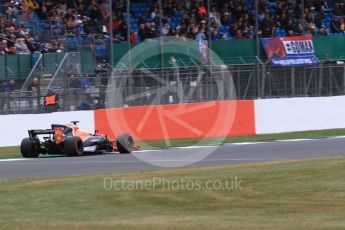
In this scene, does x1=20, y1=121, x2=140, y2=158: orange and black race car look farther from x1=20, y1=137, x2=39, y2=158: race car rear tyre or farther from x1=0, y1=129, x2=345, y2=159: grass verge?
x1=0, y1=129, x2=345, y2=159: grass verge

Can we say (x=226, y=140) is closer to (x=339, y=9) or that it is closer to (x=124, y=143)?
(x=124, y=143)

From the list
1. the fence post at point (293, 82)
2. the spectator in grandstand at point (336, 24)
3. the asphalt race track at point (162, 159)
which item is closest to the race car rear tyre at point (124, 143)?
the asphalt race track at point (162, 159)

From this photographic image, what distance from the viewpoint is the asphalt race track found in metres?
17.6

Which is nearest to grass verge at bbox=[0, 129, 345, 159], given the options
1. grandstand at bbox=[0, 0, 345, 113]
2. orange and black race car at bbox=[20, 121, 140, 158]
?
orange and black race car at bbox=[20, 121, 140, 158]

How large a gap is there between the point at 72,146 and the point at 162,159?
93.3 inches

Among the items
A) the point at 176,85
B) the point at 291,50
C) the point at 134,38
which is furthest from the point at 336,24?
the point at 176,85

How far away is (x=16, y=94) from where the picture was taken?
26.4 meters

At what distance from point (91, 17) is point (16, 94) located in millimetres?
5710

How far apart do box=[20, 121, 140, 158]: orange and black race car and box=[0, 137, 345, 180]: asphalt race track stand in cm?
34

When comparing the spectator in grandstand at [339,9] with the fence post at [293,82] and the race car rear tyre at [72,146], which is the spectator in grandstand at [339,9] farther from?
the race car rear tyre at [72,146]

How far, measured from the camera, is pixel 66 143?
21281mm

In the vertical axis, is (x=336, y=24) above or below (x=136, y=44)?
above

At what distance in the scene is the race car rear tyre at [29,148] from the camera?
21578 millimetres

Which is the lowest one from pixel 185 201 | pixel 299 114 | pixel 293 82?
pixel 185 201
